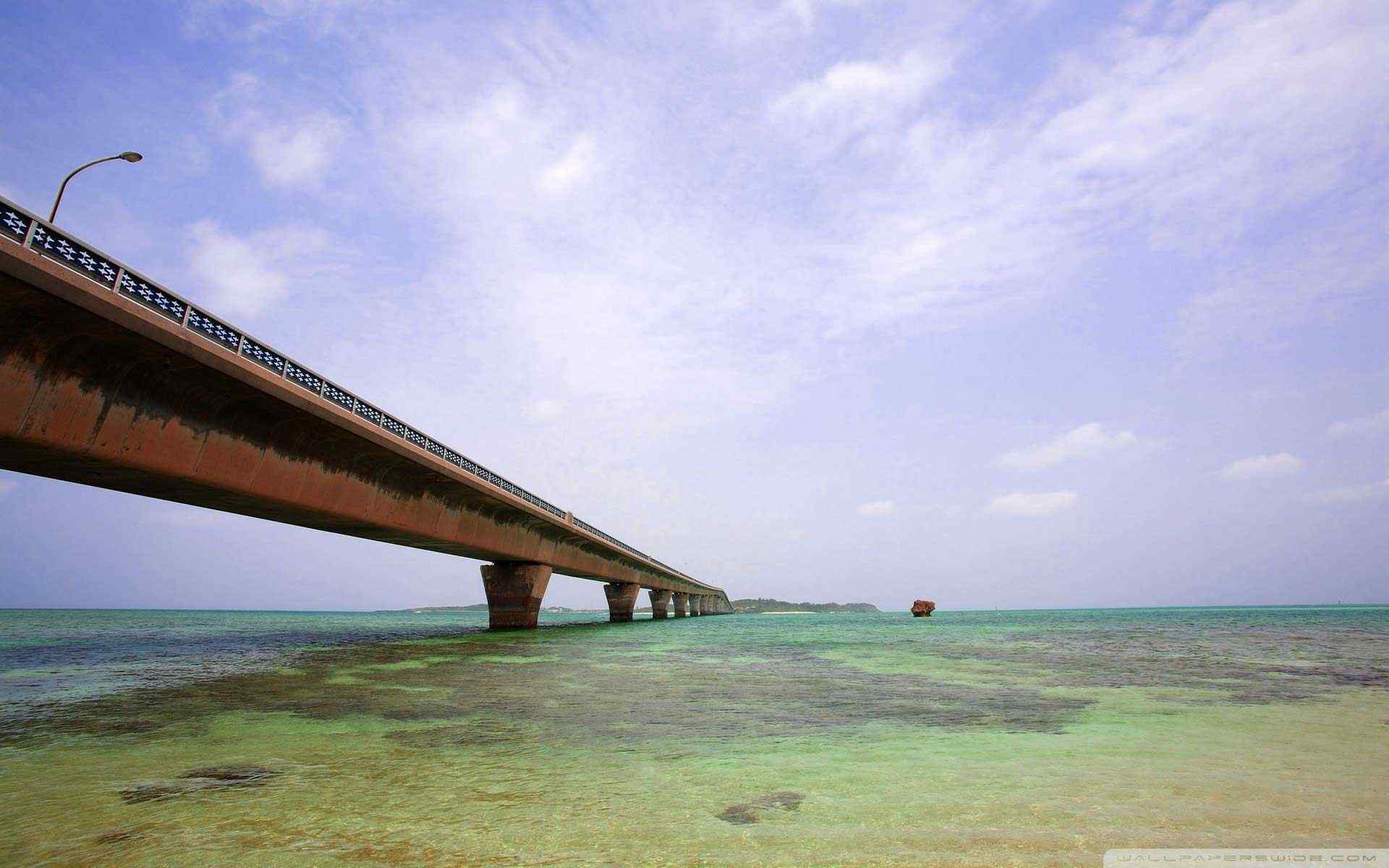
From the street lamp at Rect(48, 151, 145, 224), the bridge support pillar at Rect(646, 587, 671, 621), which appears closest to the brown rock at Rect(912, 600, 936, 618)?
the bridge support pillar at Rect(646, 587, 671, 621)

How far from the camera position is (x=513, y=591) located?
43.7m

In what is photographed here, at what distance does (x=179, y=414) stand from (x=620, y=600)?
60260mm

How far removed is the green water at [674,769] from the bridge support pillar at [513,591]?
27.6m

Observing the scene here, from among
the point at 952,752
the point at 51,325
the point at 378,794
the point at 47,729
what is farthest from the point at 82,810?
the point at 51,325

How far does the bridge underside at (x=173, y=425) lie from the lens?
12445mm

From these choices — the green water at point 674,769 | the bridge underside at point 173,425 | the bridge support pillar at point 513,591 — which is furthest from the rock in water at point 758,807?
the bridge support pillar at point 513,591

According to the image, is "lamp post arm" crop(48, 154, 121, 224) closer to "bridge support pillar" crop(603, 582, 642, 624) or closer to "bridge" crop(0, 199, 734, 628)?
"bridge" crop(0, 199, 734, 628)

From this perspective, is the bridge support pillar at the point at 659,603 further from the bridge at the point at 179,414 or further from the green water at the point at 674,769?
the green water at the point at 674,769

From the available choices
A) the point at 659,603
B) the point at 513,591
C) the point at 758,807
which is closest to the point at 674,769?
the point at 758,807

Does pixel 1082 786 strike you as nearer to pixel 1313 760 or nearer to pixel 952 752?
pixel 952 752

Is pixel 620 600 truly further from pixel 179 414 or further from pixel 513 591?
pixel 179 414

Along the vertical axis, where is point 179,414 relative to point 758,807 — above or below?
above

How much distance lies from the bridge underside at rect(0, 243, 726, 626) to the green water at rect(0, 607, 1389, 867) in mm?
4980

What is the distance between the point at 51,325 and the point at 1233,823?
736 inches
